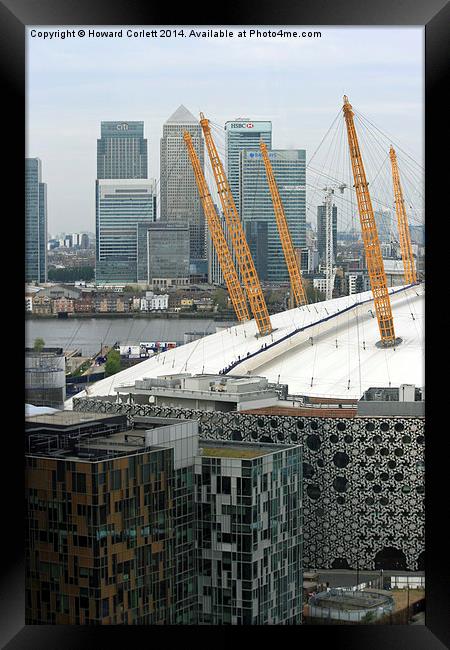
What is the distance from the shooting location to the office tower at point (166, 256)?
18.0ft

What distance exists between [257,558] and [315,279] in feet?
6.13

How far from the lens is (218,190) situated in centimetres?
566

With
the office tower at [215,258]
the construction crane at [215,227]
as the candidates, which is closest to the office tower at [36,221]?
the construction crane at [215,227]

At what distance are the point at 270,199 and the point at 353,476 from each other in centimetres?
166

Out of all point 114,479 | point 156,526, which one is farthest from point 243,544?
point 114,479

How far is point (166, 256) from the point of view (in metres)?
5.55

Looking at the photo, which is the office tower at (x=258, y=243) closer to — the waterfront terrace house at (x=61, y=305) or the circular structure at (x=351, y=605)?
the waterfront terrace house at (x=61, y=305)

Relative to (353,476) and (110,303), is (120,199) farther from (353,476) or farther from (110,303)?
(353,476)

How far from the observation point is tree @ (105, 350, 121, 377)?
5707 millimetres

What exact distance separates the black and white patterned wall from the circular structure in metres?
0.60

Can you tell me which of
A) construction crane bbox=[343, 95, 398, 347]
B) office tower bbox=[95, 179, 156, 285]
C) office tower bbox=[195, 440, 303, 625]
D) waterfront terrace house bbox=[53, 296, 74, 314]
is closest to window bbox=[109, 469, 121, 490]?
office tower bbox=[195, 440, 303, 625]
